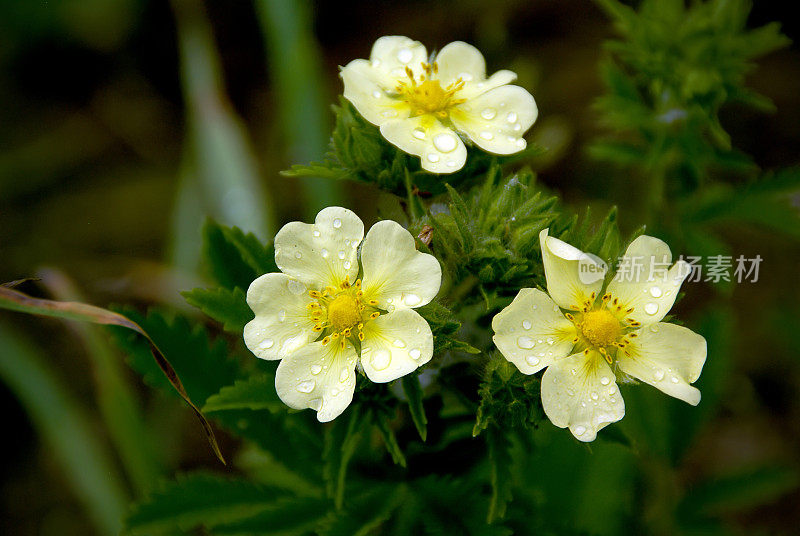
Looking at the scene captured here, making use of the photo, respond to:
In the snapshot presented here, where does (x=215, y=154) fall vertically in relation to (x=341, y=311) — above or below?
below

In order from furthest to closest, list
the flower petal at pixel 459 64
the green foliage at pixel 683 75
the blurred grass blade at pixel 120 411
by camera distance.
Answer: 1. the blurred grass blade at pixel 120 411
2. the green foliage at pixel 683 75
3. the flower petal at pixel 459 64

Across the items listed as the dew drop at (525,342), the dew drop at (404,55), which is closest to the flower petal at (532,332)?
the dew drop at (525,342)

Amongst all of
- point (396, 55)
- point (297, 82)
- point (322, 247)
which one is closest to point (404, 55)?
point (396, 55)

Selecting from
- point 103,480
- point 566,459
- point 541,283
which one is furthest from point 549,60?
point 103,480

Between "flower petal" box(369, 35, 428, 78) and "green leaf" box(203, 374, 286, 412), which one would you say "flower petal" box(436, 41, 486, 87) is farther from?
"green leaf" box(203, 374, 286, 412)

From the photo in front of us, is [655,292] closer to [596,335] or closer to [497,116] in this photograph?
[596,335]

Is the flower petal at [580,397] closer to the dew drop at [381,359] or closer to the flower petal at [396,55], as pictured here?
the dew drop at [381,359]
